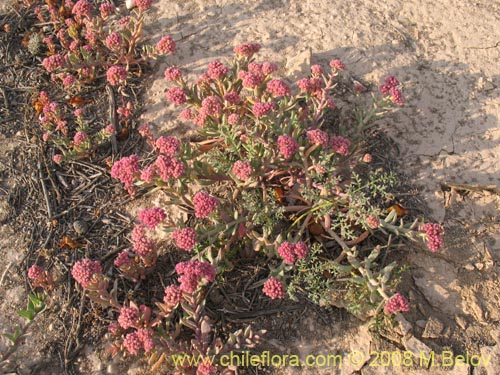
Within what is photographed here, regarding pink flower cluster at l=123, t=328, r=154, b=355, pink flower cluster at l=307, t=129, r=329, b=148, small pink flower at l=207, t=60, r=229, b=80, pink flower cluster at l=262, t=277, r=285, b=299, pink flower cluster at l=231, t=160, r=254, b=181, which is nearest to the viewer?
pink flower cluster at l=123, t=328, r=154, b=355

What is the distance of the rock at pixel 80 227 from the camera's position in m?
4.08

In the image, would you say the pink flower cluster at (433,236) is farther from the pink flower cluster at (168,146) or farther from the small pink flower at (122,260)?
the small pink flower at (122,260)

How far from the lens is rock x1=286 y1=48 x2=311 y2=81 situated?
469cm

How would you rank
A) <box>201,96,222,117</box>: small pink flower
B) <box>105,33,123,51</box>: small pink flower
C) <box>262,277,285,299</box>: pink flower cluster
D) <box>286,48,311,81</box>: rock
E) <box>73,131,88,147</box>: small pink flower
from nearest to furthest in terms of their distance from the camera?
<box>262,277,285,299</box>: pink flower cluster < <box>201,96,222,117</box>: small pink flower < <box>73,131,88,147</box>: small pink flower < <box>105,33,123,51</box>: small pink flower < <box>286,48,311,81</box>: rock

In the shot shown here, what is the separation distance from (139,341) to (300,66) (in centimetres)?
300

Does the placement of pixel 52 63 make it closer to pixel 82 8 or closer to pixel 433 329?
pixel 82 8

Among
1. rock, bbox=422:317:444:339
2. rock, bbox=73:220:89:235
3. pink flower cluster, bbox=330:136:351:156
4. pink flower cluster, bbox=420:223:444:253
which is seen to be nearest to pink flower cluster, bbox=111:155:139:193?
rock, bbox=73:220:89:235

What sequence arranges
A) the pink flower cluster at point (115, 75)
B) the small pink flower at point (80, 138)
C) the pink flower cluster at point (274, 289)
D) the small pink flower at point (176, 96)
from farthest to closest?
the pink flower cluster at point (115, 75) → the small pink flower at point (80, 138) → the small pink flower at point (176, 96) → the pink flower cluster at point (274, 289)

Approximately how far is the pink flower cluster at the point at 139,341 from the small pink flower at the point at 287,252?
1.08 m

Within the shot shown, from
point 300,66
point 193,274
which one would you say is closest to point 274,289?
point 193,274

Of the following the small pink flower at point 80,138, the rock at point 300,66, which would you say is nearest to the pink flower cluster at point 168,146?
the small pink flower at point 80,138

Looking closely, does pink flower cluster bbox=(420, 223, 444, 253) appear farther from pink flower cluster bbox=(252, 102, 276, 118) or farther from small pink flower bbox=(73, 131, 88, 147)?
small pink flower bbox=(73, 131, 88, 147)

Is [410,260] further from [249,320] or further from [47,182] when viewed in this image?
[47,182]

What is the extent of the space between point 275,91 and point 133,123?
5.17 feet
